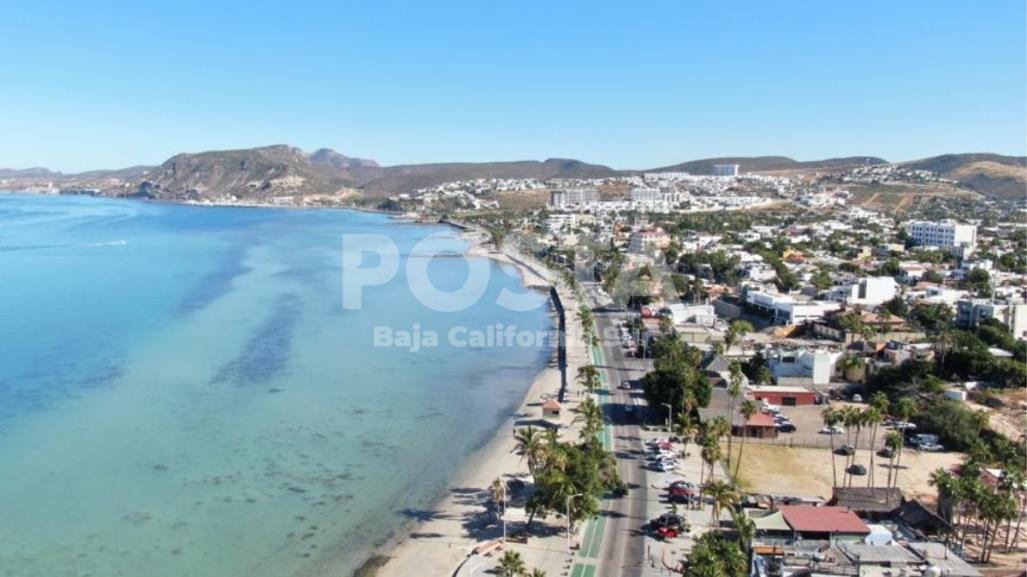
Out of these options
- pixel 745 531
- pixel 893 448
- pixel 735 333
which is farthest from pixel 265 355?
pixel 745 531

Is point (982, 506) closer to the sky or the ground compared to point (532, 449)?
closer to the sky

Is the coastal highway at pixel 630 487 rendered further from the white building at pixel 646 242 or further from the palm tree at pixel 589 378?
the white building at pixel 646 242

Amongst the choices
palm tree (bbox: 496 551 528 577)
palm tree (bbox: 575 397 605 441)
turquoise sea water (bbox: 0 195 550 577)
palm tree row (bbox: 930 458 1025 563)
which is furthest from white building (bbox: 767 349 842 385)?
palm tree (bbox: 496 551 528 577)

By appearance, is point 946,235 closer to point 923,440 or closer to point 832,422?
point 923,440

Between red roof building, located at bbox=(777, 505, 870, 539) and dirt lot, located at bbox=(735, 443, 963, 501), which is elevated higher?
red roof building, located at bbox=(777, 505, 870, 539)

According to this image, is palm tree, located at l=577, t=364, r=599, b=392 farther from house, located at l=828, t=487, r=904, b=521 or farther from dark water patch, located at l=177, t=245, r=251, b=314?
dark water patch, located at l=177, t=245, r=251, b=314

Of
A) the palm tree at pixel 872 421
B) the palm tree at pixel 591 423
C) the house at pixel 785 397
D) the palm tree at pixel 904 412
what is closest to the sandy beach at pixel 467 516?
the palm tree at pixel 591 423
